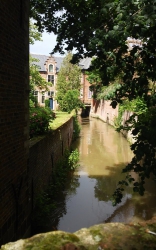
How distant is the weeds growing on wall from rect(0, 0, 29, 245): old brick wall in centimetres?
129

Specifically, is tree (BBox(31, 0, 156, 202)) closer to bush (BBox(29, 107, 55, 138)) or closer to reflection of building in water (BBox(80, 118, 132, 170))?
bush (BBox(29, 107, 55, 138))

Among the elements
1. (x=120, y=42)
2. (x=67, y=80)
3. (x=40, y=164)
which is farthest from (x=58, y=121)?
(x=67, y=80)

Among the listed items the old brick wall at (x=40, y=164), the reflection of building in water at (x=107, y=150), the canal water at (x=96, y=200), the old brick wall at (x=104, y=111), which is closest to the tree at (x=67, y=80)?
the old brick wall at (x=104, y=111)

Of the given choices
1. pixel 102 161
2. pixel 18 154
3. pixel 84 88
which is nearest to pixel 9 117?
pixel 18 154

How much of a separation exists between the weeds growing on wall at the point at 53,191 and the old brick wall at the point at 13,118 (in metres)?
1.29

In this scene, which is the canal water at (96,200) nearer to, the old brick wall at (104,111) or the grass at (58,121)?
the grass at (58,121)

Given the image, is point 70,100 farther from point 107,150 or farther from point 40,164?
point 40,164

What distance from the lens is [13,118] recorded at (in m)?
4.77

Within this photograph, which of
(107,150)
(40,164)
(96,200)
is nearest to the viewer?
(40,164)

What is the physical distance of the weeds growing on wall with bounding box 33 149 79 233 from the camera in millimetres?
6977

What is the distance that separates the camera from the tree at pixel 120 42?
13.4 feet

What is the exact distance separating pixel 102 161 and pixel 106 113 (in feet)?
72.8

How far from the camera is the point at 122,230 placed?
211cm

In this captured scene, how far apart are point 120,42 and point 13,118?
2660mm
